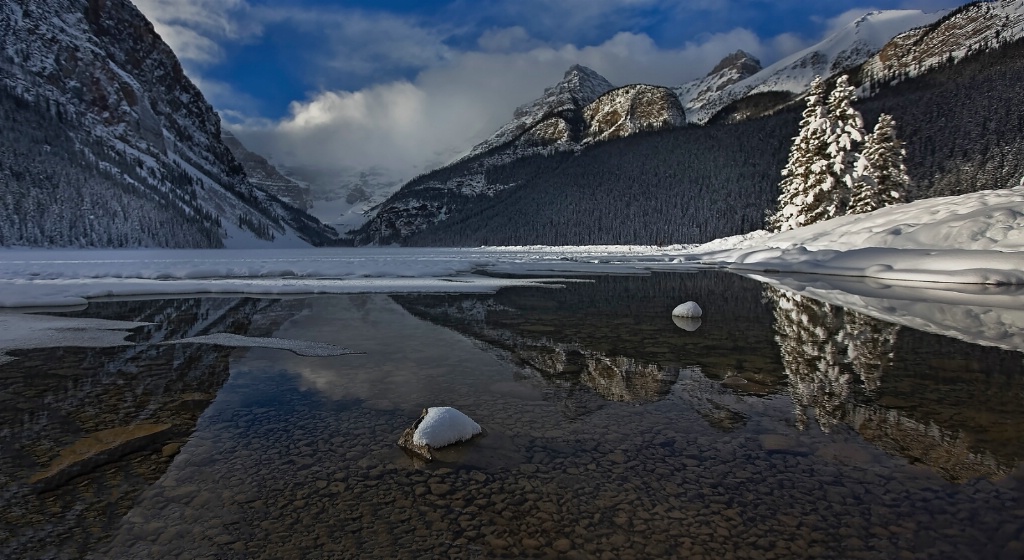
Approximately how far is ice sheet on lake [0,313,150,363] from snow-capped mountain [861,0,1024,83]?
584 ft

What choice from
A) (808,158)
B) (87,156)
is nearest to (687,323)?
(808,158)

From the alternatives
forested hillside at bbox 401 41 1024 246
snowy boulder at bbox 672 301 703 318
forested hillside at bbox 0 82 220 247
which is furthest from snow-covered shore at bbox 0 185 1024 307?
forested hillside at bbox 0 82 220 247

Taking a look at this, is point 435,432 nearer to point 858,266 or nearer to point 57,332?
point 57,332

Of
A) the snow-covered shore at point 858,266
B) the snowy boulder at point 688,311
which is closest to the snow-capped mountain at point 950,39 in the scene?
the snow-covered shore at point 858,266

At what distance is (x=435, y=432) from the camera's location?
4.56 m

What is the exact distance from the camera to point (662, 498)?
11.7 ft

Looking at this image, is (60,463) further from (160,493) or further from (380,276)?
(380,276)

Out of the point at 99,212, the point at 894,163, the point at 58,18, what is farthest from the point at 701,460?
the point at 58,18

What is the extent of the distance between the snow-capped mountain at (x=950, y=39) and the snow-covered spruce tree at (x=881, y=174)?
128667 millimetres

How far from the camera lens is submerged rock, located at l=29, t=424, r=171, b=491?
3924 mm

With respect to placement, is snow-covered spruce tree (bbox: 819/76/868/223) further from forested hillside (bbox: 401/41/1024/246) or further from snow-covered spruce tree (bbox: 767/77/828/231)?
forested hillside (bbox: 401/41/1024/246)

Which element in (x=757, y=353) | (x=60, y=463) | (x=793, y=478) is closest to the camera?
(x=793, y=478)

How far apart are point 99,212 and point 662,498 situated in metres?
125

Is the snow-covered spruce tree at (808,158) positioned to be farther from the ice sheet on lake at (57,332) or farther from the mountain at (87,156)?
the mountain at (87,156)
